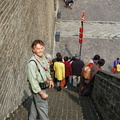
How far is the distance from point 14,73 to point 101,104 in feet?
7.80

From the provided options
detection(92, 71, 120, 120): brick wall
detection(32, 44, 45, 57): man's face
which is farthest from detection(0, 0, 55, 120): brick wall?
detection(92, 71, 120, 120): brick wall

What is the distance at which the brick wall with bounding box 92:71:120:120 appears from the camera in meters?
3.83

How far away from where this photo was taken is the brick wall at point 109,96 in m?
3.83

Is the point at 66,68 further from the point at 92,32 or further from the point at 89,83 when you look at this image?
the point at 92,32

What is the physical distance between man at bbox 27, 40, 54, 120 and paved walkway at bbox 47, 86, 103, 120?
3.40 ft

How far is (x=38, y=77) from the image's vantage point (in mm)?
3139

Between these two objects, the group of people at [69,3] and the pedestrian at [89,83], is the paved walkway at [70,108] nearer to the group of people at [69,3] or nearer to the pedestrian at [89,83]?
the pedestrian at [89,83]

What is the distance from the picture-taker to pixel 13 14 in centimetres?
468

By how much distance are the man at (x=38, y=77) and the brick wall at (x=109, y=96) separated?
56.6 inches

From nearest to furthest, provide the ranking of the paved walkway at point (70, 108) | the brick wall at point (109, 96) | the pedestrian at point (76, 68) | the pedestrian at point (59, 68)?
the brick wall at point (109, 96) < the paved walkway at point (70, 108) < the pedestrian at point (59, 68) < the pedestrian at point (76, 68)

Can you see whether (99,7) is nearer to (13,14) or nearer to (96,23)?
(96,23)

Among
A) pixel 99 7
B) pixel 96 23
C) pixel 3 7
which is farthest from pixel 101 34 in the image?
pixel 3 7

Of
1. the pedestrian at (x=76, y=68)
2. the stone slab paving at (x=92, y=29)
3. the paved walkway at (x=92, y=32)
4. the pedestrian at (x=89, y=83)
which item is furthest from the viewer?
the stone slab paving at (x=92, y=29)

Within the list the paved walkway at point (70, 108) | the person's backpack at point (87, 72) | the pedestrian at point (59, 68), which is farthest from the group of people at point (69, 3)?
the paved walkway at point (70, 108)
